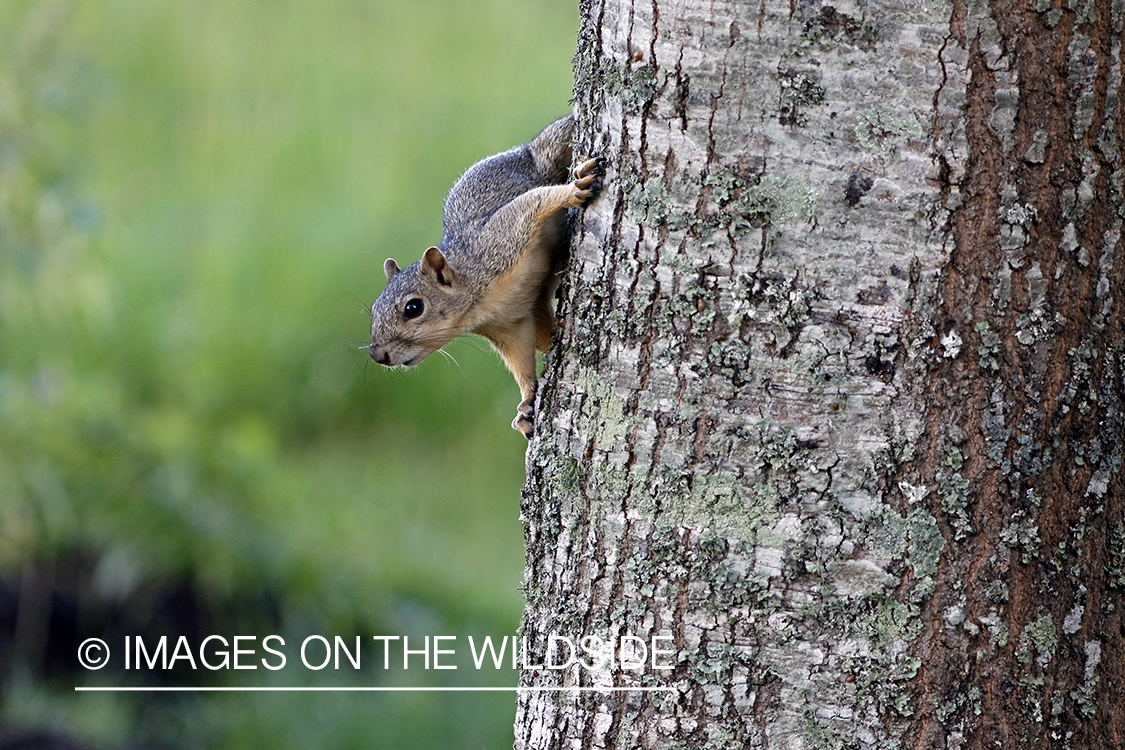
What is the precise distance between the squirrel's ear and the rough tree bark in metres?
0.74

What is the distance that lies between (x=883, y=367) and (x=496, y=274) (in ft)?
2.96

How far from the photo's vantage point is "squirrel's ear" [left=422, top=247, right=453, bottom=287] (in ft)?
7.36

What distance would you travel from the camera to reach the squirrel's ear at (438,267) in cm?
224

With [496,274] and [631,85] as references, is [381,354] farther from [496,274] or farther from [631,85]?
[631,85]

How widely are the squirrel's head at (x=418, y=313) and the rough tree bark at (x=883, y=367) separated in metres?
0.76

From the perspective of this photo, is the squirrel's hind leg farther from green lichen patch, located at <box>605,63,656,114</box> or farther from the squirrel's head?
green lichen patch, located at <box>605,63,656,114</box>

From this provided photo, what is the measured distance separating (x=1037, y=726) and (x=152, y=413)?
10.9 ft

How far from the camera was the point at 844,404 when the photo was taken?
4.77 ft

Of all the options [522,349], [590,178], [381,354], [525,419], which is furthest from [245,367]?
[590,178]

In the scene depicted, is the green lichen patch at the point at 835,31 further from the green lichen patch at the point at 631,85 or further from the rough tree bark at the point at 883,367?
the green lichen patch at the point at 631,85

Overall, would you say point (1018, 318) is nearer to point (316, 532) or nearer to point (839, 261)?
point (839, 261)

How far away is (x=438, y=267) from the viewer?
89.0 inches

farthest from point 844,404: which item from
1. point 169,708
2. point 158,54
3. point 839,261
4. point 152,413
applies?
point 158,54

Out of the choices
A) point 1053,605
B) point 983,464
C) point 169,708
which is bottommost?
point 169,708
